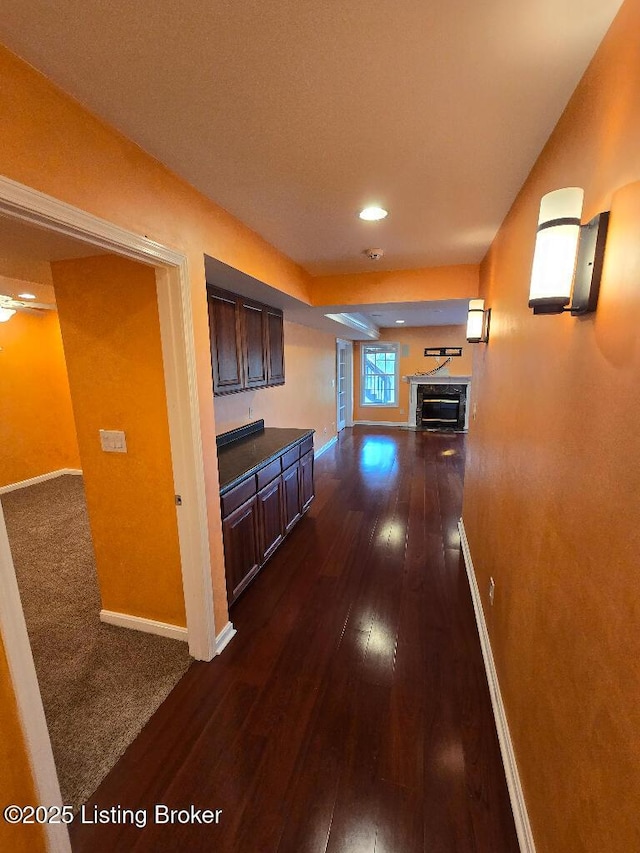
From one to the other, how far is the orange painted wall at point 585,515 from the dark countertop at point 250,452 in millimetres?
1654

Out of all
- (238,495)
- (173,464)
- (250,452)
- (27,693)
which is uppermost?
(173,464)

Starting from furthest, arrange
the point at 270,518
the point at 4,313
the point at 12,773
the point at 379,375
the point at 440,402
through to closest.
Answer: the point at 379,375, the point at 440,402, the point at 4,313, the point at 270,518, the point at 12,773

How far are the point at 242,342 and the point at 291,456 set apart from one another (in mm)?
1151

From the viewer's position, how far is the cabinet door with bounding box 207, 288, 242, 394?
2.37m

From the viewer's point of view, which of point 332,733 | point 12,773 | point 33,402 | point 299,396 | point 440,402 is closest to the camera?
point 12,773

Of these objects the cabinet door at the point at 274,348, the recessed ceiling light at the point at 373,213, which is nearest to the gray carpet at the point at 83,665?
the cabinet door at the point at 274,348

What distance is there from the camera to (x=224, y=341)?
8.26 ft

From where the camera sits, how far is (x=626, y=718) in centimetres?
69

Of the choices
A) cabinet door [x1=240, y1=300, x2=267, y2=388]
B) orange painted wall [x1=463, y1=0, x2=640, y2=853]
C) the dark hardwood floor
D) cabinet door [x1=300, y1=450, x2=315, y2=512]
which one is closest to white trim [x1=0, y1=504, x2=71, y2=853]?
the dark hardwood floor

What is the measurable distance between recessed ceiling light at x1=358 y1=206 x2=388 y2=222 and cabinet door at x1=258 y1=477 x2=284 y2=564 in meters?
1.97

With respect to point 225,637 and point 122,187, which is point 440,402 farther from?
point 122,187

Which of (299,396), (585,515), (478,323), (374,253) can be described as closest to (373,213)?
(374,253)

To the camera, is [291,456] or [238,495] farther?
[291,456]

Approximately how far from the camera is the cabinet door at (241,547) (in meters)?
2.29
